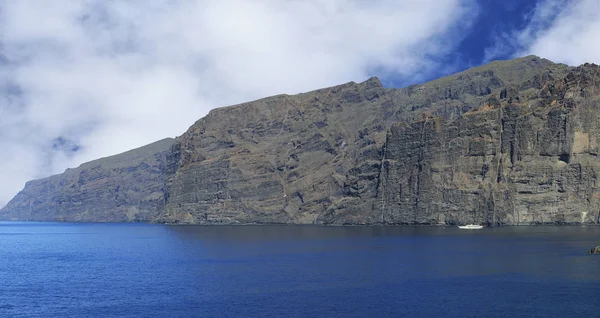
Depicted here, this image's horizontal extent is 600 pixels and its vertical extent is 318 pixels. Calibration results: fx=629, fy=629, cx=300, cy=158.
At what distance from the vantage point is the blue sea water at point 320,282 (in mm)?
70125

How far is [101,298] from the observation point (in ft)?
263

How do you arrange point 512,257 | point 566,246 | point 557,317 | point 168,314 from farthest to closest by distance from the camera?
point 566,246
point 512,257
point 168,314
point 557,317

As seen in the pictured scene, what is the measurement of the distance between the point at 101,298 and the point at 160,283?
1238 centimetres

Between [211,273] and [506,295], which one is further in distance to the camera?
[211,273]

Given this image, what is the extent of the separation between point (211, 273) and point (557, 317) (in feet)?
181

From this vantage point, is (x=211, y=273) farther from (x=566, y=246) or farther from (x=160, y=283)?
(x=566, y=246)

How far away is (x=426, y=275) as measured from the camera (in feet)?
302

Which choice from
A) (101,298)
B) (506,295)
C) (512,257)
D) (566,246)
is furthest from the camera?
(566,246)

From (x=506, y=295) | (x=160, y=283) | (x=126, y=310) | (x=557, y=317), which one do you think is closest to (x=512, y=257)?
(x=506, y=295)

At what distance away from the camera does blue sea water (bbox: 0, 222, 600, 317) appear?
70.1m

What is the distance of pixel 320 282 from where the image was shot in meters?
88.0

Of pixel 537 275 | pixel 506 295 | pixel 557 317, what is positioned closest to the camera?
pixel 557 317

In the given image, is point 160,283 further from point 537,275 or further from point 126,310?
point 537,275

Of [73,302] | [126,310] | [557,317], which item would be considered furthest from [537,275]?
[73,302]
